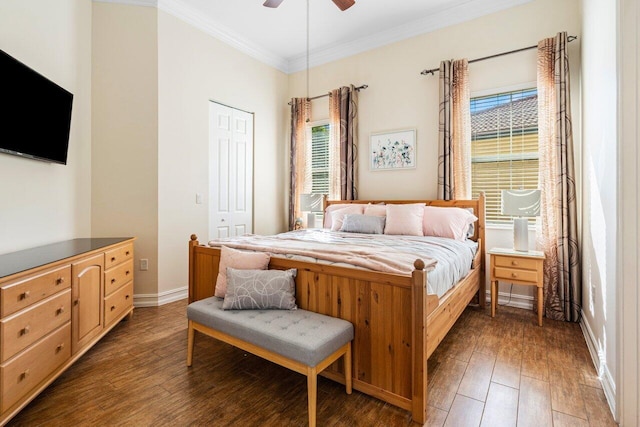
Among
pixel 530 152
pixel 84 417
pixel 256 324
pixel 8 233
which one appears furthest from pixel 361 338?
pixel 530 152

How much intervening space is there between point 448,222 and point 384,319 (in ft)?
6.05

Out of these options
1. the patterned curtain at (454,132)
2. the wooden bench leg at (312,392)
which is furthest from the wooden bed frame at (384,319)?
the patterned curtain at (454,132)

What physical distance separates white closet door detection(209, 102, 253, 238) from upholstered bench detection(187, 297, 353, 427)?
2.26 m

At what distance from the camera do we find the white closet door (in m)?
4.15

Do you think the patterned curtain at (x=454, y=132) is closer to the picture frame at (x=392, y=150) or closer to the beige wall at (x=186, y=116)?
the picture frame at (x=392, y=150)

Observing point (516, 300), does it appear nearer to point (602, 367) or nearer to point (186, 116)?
point (602, 367)

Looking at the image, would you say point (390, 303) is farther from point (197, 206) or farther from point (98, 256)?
point (197, 206)

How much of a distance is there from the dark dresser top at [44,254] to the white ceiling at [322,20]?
2613 mm

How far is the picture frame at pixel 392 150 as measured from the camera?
13.2 feet

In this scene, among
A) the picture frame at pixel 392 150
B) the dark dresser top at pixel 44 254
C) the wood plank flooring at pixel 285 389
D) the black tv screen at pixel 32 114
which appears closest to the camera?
the wood plank flooring at pixel 285 389

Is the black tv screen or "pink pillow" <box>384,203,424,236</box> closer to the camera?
the black tv screen

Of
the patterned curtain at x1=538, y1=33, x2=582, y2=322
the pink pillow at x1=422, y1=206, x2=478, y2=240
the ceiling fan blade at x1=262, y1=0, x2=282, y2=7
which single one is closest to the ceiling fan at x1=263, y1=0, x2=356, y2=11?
the ceiling fan blade at x1=262, y1=0, x2=282, y2=7

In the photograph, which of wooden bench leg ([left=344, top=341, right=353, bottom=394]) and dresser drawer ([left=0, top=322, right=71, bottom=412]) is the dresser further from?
wooden bench leg ([left=344, top=341, right=353, bottom=394])

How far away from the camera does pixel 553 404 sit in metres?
1.78
